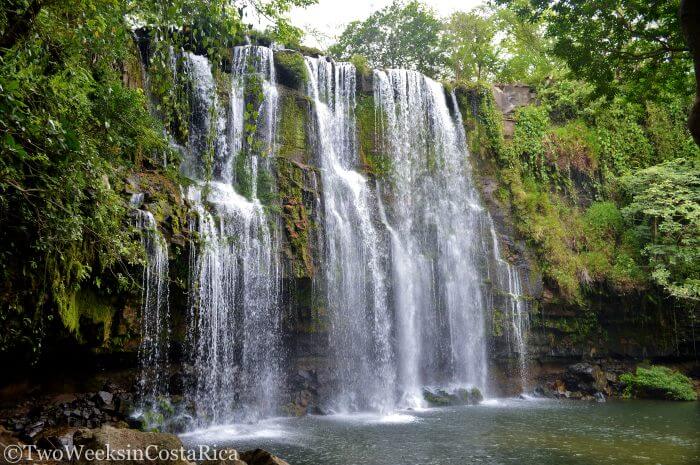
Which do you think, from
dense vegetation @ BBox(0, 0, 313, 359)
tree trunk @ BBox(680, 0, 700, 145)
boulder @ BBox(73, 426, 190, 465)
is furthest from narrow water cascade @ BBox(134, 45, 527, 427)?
tree trunk @ BBox(680, 0, 700, 145)

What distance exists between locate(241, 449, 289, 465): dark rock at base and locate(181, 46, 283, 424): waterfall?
6177 millimetres

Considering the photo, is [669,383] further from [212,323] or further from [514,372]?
[212,323]

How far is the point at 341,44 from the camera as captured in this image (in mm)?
32719

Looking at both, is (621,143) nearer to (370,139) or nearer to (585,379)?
(585,379)

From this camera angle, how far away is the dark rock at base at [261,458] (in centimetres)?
657

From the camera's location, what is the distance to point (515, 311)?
1838 cm

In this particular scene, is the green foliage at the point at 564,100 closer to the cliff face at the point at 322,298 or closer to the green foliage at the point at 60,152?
the cliff face at the point at 322,298

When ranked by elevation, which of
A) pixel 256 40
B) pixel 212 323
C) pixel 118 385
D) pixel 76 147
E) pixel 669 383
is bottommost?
pixel 669 383

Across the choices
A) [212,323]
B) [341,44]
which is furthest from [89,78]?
[341,44]

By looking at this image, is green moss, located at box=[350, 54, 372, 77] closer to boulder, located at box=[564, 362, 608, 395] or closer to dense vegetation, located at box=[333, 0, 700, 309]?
dense vegetation, located at box=[333, 0, 700, 309]

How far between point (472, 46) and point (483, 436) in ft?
79.5

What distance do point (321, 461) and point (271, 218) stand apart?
754 cm

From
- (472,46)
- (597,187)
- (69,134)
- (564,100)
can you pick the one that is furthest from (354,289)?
(472,46)

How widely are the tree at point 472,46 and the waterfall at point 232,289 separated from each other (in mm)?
18356
